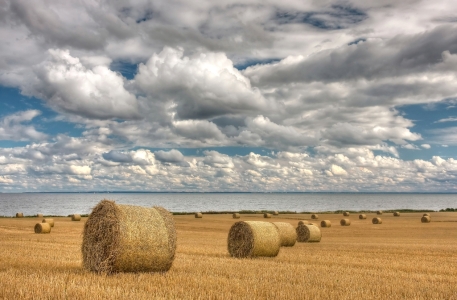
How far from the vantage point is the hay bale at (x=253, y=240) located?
19.2 meters

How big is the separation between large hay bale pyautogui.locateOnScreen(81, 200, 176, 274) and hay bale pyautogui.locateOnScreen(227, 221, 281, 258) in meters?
6.10

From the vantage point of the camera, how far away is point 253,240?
1917 centimetres

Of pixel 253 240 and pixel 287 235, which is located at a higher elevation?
pixel 253 240

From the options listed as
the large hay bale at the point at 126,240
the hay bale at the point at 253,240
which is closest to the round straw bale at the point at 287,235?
the hay bale at the point at 253,240

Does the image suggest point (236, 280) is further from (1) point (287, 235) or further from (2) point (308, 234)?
(2) point (308, 234)

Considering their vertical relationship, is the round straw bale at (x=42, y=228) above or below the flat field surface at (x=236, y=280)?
above

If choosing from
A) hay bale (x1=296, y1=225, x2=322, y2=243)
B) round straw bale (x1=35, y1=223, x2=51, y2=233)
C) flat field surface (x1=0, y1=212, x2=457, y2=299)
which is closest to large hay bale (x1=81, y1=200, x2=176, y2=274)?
flat field surface (x1=0, y1=212, x2=457, y2=299)

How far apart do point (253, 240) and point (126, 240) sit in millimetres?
7521

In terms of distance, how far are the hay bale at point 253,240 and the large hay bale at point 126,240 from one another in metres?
6.10

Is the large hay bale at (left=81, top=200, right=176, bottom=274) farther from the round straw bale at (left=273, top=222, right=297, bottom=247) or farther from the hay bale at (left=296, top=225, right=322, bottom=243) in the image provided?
the hay bale at (left=296, top=225, right=322, bottom=243)

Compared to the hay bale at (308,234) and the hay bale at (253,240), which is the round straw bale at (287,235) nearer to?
the hay bale at (308,234)

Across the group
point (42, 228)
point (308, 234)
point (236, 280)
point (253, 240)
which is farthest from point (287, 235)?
point (42, 228)

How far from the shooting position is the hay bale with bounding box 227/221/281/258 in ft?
63.0

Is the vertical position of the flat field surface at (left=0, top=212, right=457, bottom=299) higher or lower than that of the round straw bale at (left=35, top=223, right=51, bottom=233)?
lower
